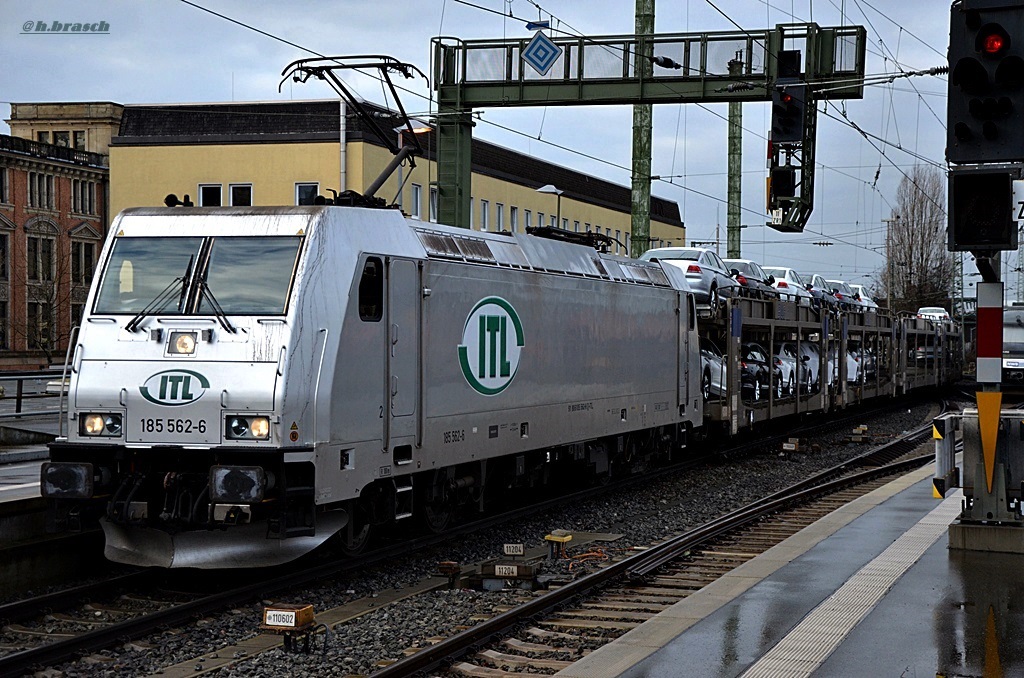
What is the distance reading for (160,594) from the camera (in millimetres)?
10391

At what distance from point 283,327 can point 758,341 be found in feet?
58.1

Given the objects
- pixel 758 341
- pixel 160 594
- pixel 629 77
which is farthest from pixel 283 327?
pixel 758 341

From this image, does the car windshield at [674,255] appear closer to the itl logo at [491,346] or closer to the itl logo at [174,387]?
the itl logo at [491,346]

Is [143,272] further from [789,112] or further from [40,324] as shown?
[40,324]

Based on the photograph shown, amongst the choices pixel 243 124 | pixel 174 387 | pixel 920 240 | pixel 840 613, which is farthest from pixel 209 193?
pixel 920 240

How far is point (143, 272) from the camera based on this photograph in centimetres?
1084

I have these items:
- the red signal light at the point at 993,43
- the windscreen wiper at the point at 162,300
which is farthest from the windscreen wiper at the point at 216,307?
the red signal light at the point at 993,43

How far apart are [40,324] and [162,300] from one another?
39002mm

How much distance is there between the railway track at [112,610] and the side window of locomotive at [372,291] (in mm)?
2315

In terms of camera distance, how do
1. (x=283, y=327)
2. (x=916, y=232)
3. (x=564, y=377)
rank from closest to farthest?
(x=283, y=327)
(x=564, y=377)
(x=916, y=232)

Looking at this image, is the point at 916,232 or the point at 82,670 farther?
the point at 916,232

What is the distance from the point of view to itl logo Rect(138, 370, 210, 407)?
10.0m

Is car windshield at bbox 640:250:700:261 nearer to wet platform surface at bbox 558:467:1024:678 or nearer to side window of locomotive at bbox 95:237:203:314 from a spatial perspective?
wet platform surface at bbox 558:467:1024:678

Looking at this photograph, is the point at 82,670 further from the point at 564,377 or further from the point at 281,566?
the point at 564,377
